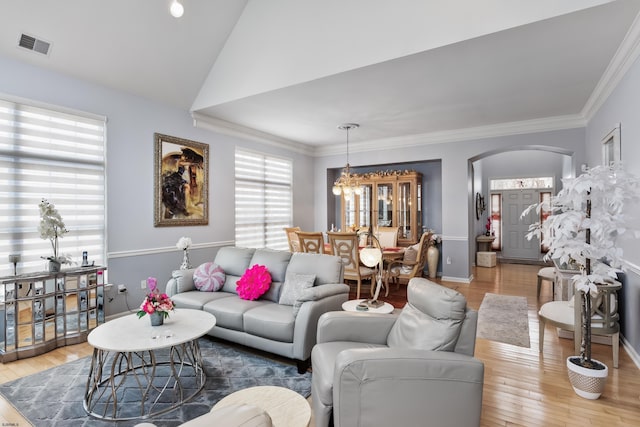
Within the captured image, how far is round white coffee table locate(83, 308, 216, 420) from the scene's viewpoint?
2.17 meters

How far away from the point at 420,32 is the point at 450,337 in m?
2.61

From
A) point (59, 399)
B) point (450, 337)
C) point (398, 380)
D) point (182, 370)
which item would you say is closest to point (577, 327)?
point (450, 337)

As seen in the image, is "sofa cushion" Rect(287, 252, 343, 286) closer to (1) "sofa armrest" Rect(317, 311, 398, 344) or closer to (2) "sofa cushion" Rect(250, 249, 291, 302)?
(2) "sofa cushion" Rect(250, 249, 291, 302)

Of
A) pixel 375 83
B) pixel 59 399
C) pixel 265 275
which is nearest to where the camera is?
pixel 59 399

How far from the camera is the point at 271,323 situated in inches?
113

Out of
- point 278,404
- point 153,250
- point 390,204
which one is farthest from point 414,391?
point 390,204

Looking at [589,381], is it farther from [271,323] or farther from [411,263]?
[411,263]

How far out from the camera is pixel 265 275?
11.4ft

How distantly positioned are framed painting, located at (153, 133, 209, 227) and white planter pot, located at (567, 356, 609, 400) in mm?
4643

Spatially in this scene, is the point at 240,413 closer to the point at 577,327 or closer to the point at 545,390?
the point at 545,390

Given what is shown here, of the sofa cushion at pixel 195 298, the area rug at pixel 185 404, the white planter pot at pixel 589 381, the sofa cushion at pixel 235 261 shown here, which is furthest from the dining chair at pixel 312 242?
the white planter pot at pixel 589 381

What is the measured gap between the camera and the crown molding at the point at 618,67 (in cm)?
274

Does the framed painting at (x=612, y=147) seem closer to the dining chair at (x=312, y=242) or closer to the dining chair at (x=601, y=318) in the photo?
the dining chair at (x=601, y=318)

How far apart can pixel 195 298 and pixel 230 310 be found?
0.55 metres
